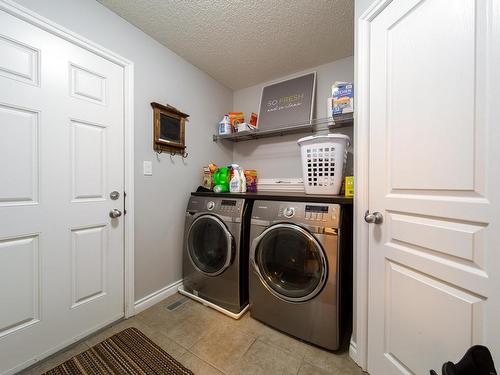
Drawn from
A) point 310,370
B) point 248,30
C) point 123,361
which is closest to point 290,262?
point 310,370

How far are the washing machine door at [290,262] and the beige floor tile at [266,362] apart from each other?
1.03ft

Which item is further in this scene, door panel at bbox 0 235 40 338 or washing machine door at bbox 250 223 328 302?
washing machine door at bbox 250 223 328 302

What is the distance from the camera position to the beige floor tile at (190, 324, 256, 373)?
3.85 feet

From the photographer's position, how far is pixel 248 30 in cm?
159

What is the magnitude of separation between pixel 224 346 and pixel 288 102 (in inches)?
88.7

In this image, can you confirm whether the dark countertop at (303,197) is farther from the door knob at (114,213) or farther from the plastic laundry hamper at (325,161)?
the door knob at (114,213)

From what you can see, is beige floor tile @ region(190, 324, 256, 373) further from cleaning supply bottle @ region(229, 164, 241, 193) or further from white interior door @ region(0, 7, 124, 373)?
cleaning supply bottle @ region(229, 164, 241, 193)

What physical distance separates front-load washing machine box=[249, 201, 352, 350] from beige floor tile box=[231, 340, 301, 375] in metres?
0.16

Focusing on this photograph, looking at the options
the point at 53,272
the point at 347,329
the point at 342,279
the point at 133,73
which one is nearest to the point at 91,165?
the point at 53,272

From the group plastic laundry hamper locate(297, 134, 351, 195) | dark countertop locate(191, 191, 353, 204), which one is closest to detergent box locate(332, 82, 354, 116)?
plastic laundry hamper locate(297, 134, 351, 195)

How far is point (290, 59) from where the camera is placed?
1955 mm

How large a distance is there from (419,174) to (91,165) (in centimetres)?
188

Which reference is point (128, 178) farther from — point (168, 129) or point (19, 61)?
point (19, 61)

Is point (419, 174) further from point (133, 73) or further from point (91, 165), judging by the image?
point (133, 73)
